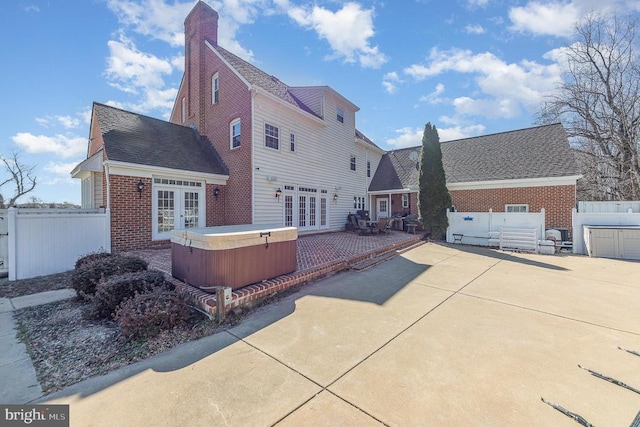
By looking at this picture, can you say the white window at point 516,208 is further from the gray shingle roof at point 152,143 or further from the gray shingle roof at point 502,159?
the gray shingle roof at point 152,143

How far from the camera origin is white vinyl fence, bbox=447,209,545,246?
10.2 m

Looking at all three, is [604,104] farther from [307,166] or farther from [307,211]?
[307,211]

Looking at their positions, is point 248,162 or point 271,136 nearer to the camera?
point 248,162

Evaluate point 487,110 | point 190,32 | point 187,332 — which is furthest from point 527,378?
point 487,110

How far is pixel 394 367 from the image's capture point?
9.04 ft

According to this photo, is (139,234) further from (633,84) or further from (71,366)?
(633,84)

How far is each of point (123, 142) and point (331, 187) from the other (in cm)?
928

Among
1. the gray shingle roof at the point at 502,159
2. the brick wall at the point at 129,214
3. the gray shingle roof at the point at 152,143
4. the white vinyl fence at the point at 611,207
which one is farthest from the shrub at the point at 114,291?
the gray shingle roof at the point at 502,159

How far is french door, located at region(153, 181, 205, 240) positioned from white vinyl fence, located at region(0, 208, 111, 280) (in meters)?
1.69

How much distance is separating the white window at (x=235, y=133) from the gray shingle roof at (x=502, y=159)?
33.1 ft

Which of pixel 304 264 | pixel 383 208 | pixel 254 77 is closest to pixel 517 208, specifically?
pixel 383 208

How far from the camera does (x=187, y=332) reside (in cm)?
362

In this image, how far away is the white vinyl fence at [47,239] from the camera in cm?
607

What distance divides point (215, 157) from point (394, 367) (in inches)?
449
